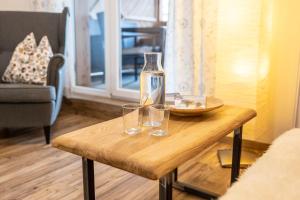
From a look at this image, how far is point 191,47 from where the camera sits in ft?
8.45

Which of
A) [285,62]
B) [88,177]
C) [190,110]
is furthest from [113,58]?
[88,177]

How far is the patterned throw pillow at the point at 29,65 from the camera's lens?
276 cm

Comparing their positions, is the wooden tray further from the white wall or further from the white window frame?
the white wall

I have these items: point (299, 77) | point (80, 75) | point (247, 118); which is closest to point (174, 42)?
point (299, 77)

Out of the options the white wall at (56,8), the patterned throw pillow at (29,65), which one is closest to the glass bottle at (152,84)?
the patterned throw pillow at (29,65)

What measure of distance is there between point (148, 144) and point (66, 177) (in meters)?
1.07

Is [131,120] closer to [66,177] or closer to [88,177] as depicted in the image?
[88,177]

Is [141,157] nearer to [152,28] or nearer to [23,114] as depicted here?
[23,114]

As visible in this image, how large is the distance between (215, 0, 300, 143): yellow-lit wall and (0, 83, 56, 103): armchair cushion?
4.19ft

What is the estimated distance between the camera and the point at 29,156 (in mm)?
2314

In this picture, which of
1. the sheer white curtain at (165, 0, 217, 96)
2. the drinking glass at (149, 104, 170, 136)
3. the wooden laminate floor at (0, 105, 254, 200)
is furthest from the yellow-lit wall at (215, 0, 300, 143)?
the drinking glass at (149, 104, 170, 136)

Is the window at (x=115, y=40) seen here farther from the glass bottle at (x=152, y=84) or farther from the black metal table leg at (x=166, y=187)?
the black metal table leg at (x=166, y=187)

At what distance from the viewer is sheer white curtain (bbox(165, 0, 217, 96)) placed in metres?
2.43

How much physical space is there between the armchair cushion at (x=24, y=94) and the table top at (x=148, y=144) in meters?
1.22
